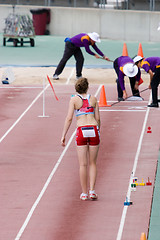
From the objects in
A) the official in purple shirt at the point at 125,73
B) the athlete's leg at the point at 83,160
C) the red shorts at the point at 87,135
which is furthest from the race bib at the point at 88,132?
the official in purple shirt at the point at 125,73

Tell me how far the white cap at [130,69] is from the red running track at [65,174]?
0.95 meters

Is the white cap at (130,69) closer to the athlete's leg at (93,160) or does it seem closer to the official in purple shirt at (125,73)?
the official in purple shirt at (125,73)

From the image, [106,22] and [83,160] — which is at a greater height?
[106,22]

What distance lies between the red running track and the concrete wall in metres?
16.7

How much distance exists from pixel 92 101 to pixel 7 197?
2136 millimetres

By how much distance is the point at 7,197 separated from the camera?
41.4 ft

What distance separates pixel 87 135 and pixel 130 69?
29.4ft

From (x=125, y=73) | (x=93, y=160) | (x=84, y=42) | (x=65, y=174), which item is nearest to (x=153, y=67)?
(x=125, y=73)

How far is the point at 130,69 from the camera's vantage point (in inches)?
825

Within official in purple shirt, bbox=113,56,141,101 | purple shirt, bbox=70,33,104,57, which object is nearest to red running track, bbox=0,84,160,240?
official in purple shirt, bbox=113,56,141,101

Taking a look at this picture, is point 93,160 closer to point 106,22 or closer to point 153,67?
point 153,67

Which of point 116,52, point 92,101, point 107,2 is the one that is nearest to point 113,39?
point 107,2

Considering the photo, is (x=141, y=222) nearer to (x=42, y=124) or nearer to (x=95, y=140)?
(x=95, y=140)

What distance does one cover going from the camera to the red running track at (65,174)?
11156 millimetres
